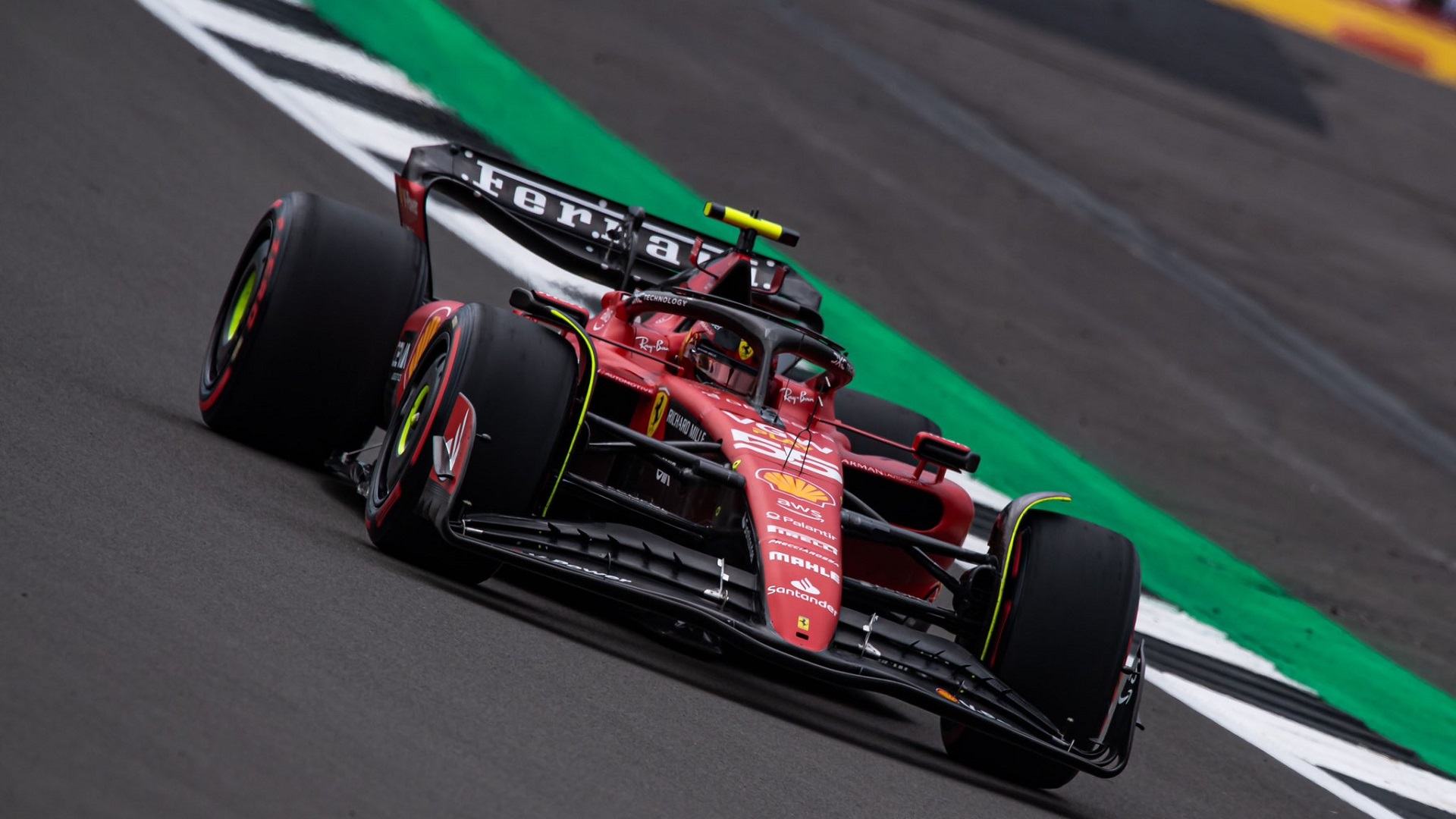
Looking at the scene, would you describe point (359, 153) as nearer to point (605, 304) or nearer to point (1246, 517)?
point (605, 304)

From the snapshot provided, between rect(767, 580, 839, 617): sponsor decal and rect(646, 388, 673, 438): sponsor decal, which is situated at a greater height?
rect(646, 388, 673, 438): sponsor decal

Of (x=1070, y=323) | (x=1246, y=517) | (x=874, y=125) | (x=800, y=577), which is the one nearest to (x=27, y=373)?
(x=800, y=577)

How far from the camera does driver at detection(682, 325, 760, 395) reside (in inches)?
292

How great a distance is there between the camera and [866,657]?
19.7 feet

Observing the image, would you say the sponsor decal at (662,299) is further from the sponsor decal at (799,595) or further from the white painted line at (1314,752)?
the white painted line at (1314,752)

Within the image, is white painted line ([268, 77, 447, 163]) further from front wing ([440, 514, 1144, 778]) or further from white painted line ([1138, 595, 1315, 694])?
front wing ([440, 514, 1144, 778])

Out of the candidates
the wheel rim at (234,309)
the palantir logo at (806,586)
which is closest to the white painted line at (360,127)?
the wheel rim at (234,309)

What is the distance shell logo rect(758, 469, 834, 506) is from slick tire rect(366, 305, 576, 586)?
0.73 meters

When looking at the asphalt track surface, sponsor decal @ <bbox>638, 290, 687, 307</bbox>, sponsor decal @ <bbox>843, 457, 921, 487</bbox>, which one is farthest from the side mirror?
sponsor decal @ <bbox>638, 290, 687, 307</bbox>

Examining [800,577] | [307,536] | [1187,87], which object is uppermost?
[1187,87]

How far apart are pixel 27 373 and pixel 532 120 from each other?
780 centimetres

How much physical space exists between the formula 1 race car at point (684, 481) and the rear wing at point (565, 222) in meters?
0.81

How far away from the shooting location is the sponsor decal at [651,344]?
25.3ft

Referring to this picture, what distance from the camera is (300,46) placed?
1435 centimetres
